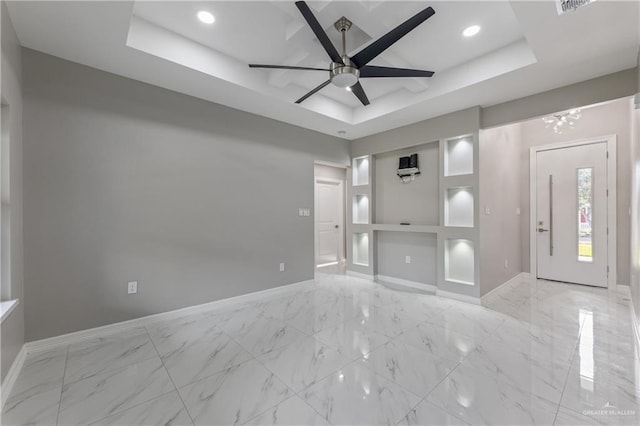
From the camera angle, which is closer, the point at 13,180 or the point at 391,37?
the point at 391,37

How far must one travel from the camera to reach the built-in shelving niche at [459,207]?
3.69m

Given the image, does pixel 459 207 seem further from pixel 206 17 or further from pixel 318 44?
pixel 206 17

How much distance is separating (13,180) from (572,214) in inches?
283

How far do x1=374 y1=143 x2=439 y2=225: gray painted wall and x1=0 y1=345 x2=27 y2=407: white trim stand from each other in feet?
15.0

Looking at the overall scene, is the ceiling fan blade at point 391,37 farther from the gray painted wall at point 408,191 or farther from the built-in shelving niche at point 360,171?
the built-in shelving niche at point 360,171

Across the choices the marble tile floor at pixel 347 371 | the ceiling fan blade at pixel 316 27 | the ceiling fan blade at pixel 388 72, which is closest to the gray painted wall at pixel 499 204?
the marble tile floor at pixel 347 371

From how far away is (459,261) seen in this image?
377cm

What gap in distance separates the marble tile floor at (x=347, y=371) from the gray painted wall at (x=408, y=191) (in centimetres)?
160

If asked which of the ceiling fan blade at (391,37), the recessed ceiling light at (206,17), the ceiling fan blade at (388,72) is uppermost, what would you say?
the recessed ceiling light at (206,17)

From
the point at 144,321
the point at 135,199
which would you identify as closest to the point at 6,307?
the point at 144,321

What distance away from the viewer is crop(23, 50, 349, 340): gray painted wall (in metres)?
2.36

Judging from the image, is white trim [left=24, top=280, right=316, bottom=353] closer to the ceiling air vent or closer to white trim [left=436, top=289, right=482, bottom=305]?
white trim [left=436, top=289, right=482, bottom=305]

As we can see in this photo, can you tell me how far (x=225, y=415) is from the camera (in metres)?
1.57

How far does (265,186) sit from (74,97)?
7.26ft
